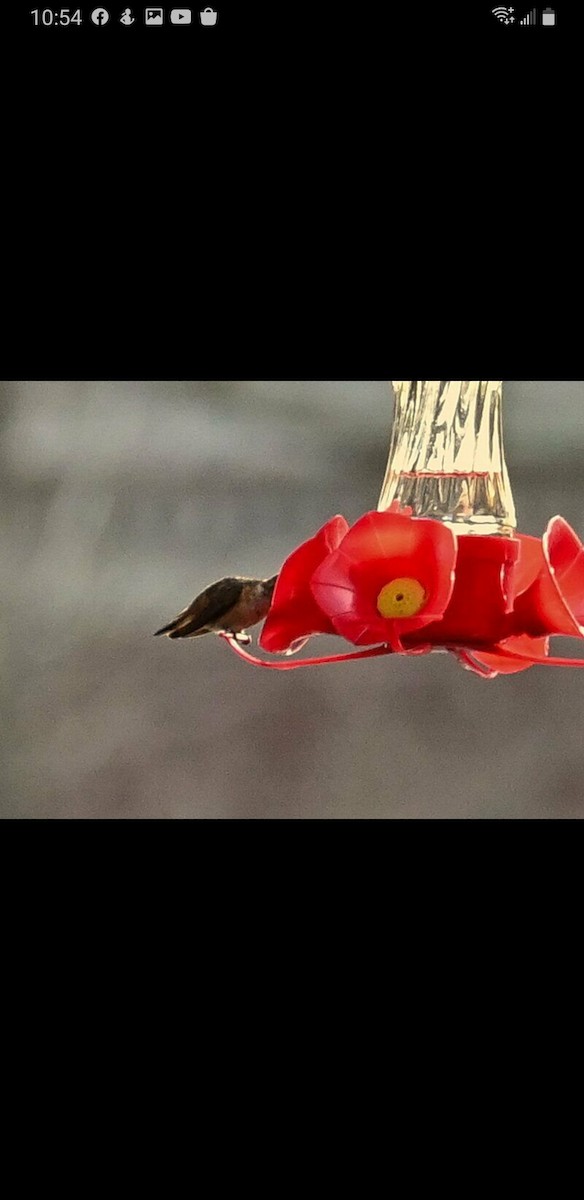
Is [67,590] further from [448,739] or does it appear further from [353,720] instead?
[448,739]

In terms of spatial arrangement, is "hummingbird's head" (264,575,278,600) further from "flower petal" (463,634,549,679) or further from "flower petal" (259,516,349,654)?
"flower petal" (463,634,549,679)

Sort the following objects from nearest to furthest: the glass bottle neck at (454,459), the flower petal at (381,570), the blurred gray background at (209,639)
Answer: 1. the flower petal at (381,570)
2. the glass bottle neck at (454,459)
3. the blurred gray background at (209,639)

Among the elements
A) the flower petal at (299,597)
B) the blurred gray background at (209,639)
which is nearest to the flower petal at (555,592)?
the flower petal at (299,597)

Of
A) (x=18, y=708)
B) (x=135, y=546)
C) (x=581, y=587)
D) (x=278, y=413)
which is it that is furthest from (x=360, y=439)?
(x=581, y=587)

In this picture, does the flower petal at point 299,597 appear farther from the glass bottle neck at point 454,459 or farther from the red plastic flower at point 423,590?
the glass bottle neck at point 454,459

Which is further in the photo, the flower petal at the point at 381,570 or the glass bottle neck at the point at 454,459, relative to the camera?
the glass bottle neck at the point at 454,459

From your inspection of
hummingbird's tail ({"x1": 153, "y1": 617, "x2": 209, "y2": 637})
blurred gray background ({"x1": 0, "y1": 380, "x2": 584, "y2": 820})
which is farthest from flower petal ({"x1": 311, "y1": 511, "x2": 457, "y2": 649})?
blurred gray background ({"x1": 0, "y1": 380, "x2": 584, "y2": 820})
